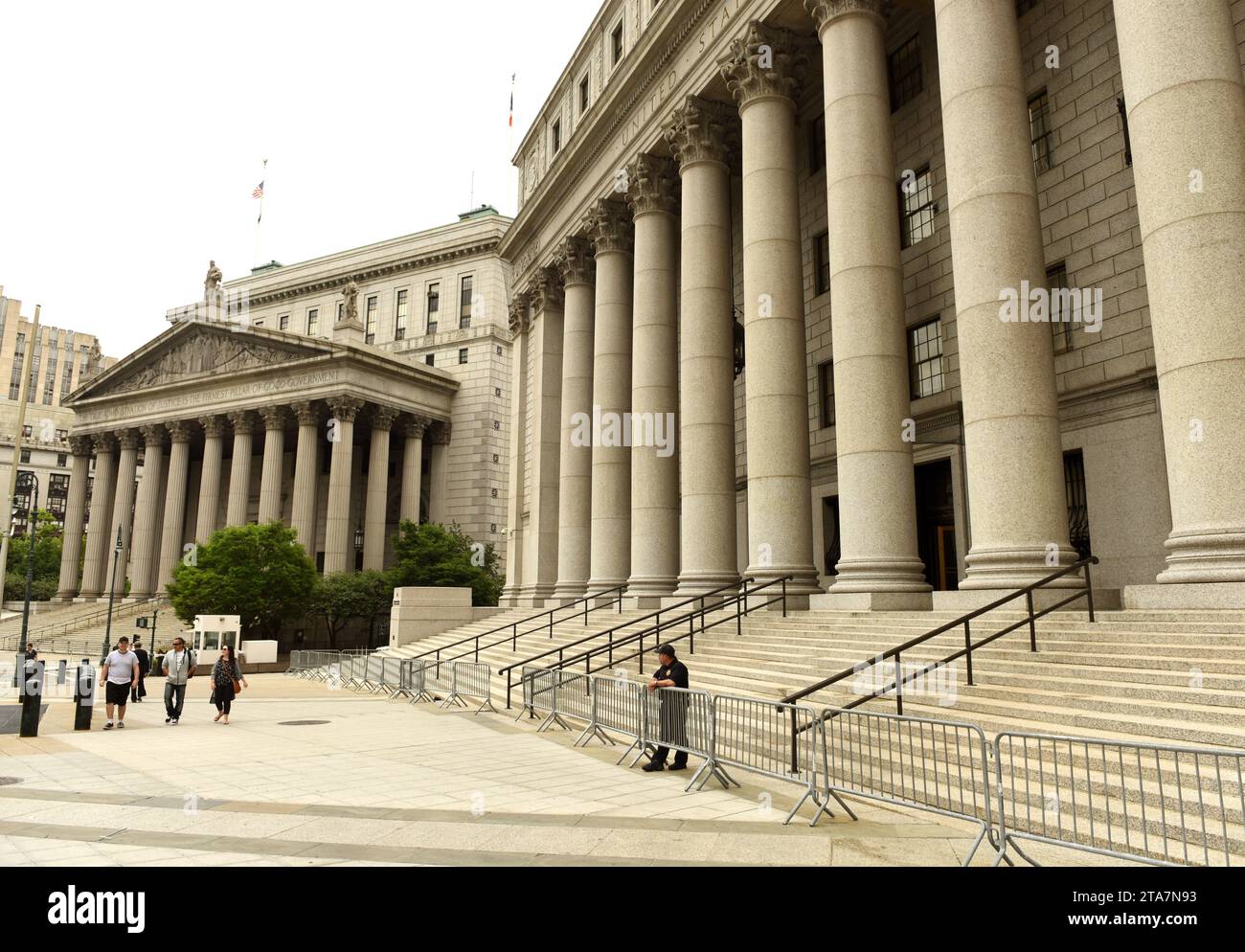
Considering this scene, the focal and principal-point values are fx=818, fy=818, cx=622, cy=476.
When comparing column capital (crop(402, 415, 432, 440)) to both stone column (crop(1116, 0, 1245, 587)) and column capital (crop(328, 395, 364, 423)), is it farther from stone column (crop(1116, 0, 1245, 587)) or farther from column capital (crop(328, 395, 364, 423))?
stone column (crop(1116, 0, 1245, 587))

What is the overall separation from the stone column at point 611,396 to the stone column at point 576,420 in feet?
5.15

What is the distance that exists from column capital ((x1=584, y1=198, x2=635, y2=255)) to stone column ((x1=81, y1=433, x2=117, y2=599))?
56245 millimetres

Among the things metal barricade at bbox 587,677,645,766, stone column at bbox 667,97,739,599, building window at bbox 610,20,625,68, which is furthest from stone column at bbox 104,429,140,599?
metal barricade at bbox 587,677,645,766

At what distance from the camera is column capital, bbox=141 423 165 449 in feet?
216

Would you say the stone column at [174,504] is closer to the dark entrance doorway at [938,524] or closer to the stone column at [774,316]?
the stone column at [774,316]

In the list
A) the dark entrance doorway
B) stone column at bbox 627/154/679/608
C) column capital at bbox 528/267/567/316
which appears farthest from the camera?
column capital at bbox 528/267/567/316

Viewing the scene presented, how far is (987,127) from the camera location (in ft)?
51.1

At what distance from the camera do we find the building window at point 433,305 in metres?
71.2

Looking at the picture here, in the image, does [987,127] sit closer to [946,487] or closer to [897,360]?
[897,360]

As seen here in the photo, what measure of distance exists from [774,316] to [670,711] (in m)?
12.7

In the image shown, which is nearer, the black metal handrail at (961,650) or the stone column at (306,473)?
the black metal handrail at (961,650)

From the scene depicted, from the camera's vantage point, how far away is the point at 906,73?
957 inches

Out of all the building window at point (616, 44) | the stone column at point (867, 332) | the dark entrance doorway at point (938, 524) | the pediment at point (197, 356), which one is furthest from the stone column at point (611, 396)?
the pediment at point (197, 356)

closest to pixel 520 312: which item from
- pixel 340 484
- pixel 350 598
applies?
pixel 350 598
